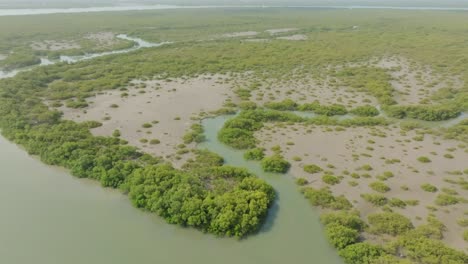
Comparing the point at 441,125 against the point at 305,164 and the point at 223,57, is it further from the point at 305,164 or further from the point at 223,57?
the point at 223,57

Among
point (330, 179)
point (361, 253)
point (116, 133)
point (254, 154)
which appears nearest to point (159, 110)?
point (116, 133)

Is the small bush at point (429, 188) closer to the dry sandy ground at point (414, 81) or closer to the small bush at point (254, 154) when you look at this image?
the small bush at point (254, 154)

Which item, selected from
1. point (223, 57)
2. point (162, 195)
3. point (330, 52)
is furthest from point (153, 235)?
point (330, 52)

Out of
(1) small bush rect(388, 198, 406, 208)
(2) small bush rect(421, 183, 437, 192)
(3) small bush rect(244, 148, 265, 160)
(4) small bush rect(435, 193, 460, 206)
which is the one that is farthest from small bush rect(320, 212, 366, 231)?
(3) small bush rect(244, 148, 265, 160)

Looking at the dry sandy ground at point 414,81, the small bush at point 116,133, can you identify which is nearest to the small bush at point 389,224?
the small bush at point 116,133

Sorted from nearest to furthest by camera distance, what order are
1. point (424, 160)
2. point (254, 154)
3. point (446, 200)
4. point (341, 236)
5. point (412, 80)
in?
point (341, 236) → point (446, 200) → point (424, 160) → point (254, 154) → point (412, 80)

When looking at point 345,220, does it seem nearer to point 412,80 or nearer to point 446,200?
point 446,200
